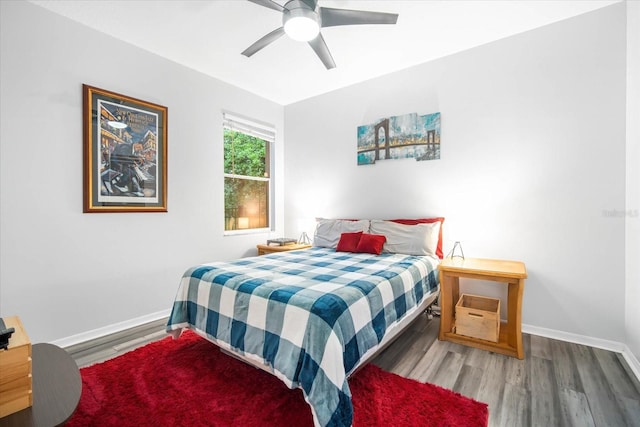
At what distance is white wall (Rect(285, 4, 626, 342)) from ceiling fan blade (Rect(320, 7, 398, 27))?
1.10 metres

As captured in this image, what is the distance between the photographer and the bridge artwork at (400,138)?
10.3ft

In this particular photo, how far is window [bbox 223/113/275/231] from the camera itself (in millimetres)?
3832

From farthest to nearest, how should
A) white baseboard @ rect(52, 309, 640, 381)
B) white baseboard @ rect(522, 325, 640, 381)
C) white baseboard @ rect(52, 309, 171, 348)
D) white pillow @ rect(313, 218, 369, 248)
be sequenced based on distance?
white pillow @ rect(313, 218, 369, 248), white baseboard @ rect(52, 309, 171, 348), white baseboard @ rect(52, 309, 640, 381), white baseboard @ rect(522, 325, 640, 381)

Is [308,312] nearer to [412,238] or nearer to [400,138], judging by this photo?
[412,238]

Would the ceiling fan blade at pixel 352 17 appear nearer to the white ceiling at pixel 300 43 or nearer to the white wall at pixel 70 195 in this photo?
the white ceiling at pixel 300 43

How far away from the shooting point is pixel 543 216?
8.41ft

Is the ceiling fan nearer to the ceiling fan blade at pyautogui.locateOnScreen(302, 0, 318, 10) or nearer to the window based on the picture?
the ceiling fan blade at pyautogui.locateOnScreen(302, 0, 318, 10)

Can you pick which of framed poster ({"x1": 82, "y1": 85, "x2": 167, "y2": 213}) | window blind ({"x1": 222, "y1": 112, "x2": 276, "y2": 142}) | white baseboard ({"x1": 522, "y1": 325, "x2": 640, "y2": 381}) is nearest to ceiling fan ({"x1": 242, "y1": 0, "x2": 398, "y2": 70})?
framed poster ({"x1": 82, "y1": 85, "x2": 167, "y2": 213})

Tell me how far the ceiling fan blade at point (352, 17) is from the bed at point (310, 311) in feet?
5.73

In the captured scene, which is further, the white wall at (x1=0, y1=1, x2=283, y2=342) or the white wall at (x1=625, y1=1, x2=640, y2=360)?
the white wall at (x1=0, y1=1, x2=283, y2=342)

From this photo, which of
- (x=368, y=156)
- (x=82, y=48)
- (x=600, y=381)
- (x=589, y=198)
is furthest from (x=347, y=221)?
(x=82, y=48)

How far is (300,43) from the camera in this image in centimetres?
283

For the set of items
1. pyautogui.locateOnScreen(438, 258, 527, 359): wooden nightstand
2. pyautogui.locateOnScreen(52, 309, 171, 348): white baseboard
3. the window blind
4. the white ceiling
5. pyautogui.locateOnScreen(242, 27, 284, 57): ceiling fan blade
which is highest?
the white ceiling

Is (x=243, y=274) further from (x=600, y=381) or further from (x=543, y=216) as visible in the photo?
(x=543, y=216)
